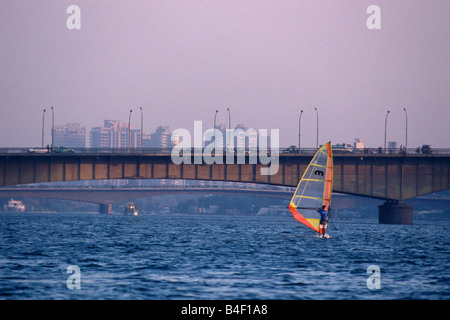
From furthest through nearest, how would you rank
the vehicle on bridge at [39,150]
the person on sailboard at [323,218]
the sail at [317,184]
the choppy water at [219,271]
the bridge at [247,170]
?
the vehicle on bridge at [39,150]
the bridge at [247,170]
the sail at [317,184]
the person on sailboard at [323,218]
the choppy water at [219,271]

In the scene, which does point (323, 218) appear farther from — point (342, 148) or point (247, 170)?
point (342, 148)

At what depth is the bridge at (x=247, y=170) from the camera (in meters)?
112

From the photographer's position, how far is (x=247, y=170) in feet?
382

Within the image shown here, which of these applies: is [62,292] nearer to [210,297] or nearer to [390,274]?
[210,297]

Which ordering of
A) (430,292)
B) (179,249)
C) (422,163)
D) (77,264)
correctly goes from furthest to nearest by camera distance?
(422,163) < (179,249) < (77,264) < (430,292)

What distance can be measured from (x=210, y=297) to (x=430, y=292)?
427 inches

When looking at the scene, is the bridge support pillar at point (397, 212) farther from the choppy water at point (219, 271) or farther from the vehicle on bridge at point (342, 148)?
the choppy water at point (219, 271)

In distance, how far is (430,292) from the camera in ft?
117

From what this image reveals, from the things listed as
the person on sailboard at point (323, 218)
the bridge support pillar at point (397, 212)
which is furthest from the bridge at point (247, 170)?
the person on sailboard at point (323, 218)

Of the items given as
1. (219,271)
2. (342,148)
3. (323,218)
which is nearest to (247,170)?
(342,148)

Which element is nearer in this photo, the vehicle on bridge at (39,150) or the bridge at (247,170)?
the bridge at (247,170)

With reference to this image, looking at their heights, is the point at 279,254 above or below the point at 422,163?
below

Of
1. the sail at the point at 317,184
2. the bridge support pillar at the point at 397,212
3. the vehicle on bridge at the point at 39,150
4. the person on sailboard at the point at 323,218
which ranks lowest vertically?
the bridge support pillar at the point at 397,212
